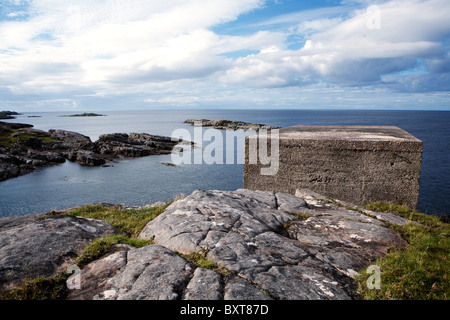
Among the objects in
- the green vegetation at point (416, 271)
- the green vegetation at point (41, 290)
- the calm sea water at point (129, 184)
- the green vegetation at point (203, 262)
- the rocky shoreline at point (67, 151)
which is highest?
the green vegetation at point (203, 262)

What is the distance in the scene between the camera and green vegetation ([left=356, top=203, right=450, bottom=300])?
422 cm

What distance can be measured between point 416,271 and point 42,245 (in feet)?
20.7

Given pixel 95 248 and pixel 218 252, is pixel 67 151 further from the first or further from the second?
pixel 218 252

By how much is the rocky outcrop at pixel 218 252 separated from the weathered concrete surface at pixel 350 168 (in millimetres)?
3131

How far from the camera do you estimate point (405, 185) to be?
1040 cm

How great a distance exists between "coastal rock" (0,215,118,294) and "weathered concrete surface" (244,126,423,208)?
7299mm

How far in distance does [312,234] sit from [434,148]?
65480mm

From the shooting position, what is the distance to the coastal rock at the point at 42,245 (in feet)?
14.4

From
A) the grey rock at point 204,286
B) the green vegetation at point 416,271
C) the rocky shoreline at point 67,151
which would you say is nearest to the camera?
the grey rock at point 204,286

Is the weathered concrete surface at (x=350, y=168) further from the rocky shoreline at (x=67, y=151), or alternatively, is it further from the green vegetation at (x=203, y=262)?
the rocky shoreline at (x=67, y=151)

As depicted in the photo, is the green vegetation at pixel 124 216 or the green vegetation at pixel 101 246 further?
the green vegetation at pixel 124 216

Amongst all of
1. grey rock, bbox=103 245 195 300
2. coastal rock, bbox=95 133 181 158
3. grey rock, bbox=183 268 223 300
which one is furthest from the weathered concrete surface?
coastal rock, bbox=95 133 181 158

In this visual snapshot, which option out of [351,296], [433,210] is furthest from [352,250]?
[433,210]

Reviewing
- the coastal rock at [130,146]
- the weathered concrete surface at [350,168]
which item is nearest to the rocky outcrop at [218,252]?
the weathered concrete surface at [350,168]
